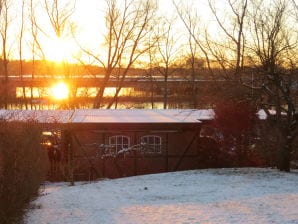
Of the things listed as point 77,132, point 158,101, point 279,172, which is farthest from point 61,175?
point 158,101

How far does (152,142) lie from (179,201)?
12477 mm

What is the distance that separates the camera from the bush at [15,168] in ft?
28.3

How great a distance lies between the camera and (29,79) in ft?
187

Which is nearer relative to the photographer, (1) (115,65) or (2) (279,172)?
(2) (279,172)

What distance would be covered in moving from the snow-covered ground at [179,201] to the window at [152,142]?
6756 millimetres

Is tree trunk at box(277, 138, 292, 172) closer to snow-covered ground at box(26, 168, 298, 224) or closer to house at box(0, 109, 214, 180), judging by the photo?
snow-covered ground at box(26, 168, 298, 224)

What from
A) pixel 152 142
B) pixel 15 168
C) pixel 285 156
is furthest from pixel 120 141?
pixel 15 168

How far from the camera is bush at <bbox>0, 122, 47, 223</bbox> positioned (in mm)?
8617

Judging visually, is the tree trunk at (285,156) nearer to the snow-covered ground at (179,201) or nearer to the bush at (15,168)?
the snow-covered ground at (179,201)

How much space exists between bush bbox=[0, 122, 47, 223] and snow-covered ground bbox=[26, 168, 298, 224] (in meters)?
0.89

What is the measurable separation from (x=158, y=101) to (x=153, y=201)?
167ft

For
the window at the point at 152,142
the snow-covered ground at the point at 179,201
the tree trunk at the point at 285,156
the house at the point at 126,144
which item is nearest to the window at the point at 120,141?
the house at the point at 126,144

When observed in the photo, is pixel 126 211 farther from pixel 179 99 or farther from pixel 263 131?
pixel 179 99

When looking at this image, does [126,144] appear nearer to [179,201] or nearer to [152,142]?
[152,142]
